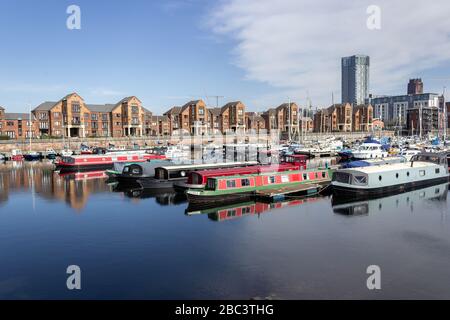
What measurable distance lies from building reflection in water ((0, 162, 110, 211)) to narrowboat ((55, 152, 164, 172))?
9.70ft

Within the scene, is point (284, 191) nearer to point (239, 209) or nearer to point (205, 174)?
point (239, 209)

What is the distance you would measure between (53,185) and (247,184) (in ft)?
99.0

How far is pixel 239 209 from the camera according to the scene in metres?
36.9

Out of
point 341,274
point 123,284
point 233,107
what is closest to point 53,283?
point 123,284

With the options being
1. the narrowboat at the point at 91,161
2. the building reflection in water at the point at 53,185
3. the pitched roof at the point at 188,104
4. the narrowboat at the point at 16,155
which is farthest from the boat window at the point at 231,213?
the pitched roof at the point at 188,104

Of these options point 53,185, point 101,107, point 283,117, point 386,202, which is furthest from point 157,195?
point 283,117

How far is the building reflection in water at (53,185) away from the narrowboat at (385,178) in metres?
28.6

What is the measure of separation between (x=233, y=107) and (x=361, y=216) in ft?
416

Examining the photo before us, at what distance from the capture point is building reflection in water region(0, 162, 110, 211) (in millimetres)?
45125

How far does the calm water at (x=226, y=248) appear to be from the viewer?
64.0ft

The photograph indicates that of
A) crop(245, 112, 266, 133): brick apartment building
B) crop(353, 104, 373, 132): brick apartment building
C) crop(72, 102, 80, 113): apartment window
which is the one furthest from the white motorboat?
crop(353, 104, 373, 132): brick apartment building

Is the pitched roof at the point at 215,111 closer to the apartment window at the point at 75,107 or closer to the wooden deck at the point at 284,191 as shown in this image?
the apartment window at the point at 75,107

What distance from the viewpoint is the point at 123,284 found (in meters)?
20.1

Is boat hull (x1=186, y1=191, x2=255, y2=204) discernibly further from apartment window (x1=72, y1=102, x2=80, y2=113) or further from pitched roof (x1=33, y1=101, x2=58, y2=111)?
pitched roof (x1=33, y1=101, x2=58, y2=111)
